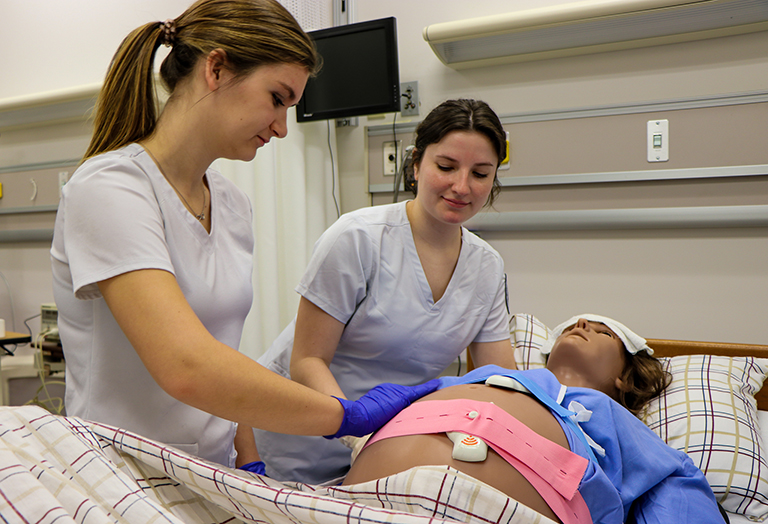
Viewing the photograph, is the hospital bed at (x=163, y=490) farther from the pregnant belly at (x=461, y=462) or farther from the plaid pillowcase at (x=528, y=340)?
the plaid pillowcase at (x=528, y=340)

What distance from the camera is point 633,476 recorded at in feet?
3.74

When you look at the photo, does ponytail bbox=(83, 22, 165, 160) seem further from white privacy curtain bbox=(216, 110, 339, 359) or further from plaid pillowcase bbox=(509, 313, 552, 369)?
plaid pillowcase bbox=(509, 313, 552, 369)

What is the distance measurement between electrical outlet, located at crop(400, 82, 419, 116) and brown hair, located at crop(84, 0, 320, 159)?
1384mm

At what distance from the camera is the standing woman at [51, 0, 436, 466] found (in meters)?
0.77

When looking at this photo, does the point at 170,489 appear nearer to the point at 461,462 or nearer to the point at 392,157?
the point at 461,462

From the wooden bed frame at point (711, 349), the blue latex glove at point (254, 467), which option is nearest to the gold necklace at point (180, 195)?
the blue latex glove at point (254, 467)

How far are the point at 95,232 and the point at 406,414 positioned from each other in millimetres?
625

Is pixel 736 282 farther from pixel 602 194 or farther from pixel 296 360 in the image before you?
pixel 296 360

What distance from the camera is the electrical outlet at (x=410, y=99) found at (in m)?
2.34

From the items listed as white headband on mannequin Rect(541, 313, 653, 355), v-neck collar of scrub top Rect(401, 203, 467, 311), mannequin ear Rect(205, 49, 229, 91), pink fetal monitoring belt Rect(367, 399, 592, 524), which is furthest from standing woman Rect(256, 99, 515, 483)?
mannequin ear Rect(205, 49, 229, 91)

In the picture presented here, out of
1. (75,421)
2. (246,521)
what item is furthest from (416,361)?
(75,421)

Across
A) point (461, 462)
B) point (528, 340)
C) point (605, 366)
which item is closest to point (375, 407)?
point (461, 462)

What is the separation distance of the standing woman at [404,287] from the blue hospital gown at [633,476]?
0.20 m

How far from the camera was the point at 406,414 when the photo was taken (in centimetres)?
108
